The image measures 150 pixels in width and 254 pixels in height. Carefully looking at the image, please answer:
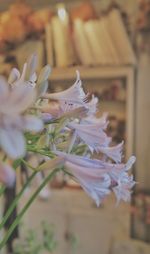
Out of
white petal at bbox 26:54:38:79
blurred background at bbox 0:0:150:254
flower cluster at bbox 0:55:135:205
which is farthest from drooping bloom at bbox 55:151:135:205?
blurred background at bbox 0:0:150:254

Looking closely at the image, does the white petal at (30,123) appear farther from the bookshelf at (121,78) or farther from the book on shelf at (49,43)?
the book on shelf at (49,43)

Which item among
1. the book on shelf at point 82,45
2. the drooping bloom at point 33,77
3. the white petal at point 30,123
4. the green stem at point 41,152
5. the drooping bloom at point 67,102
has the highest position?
the book on shelf at point 82,45

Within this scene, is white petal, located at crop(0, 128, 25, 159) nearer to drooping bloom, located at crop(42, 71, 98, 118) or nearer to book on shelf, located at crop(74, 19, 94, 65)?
A: drooping bloom, located at crop(42, 71, 98, 118)

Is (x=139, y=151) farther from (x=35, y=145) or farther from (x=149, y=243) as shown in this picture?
(x=35, y=145)

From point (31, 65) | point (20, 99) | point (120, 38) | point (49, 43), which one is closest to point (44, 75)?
point (31, 65)

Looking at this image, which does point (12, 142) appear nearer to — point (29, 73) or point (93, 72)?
point (29, 73)

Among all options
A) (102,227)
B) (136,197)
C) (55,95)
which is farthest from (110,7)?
(55,95)

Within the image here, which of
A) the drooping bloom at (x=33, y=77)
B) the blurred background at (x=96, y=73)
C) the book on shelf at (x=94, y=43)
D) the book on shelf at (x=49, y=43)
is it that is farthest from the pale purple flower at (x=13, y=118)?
the book on shelf at (x=49, y=43)
